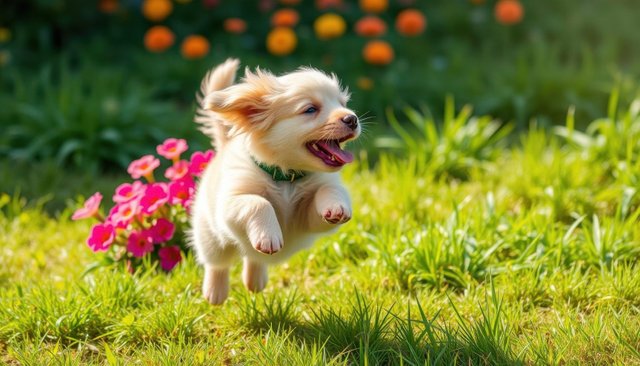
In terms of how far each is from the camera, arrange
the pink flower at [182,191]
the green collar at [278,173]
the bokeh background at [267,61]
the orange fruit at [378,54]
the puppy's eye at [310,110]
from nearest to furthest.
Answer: the puppy's eye at [310,110], the green collar at [278,173], the pink flower at [182,191], the bokeh background at [267,61], the orange fruit at [378,54]

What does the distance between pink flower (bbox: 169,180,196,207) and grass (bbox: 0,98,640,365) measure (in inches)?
12.0

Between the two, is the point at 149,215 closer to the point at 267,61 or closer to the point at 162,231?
the point at 162,231

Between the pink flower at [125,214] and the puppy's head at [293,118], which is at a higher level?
the puppy's head at [293,118]

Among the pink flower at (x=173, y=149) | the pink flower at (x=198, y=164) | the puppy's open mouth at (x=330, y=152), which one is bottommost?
the pink flower at (x=198, y=164)

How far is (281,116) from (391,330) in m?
0.91

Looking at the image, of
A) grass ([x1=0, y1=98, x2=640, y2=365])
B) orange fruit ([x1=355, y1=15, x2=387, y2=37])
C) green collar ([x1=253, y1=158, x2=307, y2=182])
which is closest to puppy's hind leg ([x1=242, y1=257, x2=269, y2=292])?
grass ([x1=0, y1=98, x2=640, y2=365])

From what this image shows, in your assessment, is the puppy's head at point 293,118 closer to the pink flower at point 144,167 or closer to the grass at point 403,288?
the grass at point 403,288

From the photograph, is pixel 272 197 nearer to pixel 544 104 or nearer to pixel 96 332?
pixel 96 332

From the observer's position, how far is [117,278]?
3363 millimetres

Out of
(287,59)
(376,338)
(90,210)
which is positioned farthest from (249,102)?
(287,59)

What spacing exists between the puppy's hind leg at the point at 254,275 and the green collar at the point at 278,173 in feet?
1.78

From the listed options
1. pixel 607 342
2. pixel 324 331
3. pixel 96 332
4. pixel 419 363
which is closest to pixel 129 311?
pixel 96 332

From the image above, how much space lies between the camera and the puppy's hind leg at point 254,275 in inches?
129

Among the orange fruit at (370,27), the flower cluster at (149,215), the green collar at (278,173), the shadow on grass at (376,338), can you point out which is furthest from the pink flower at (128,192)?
the orange fruit at (370,27)
